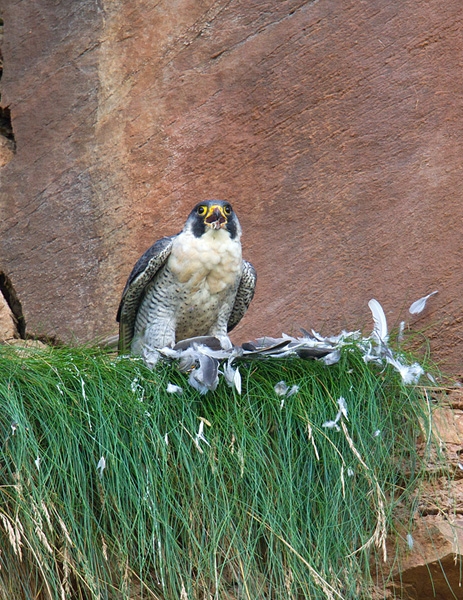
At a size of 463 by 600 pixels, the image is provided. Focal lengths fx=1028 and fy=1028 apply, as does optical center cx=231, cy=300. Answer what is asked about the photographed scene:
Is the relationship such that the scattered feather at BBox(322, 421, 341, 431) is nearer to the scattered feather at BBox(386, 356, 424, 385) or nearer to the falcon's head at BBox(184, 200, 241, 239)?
the scattered feather at BBox(386, 356, 424, 385)

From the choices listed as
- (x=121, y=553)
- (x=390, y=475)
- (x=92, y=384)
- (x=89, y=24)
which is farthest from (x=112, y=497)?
(x=89, y=24)

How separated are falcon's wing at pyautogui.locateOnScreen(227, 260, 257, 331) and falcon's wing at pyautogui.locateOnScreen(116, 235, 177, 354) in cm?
38

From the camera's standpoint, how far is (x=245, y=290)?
4555 mm

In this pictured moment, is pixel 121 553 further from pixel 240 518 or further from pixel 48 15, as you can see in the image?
pixel 48 15

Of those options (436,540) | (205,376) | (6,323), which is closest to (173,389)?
(205,376)

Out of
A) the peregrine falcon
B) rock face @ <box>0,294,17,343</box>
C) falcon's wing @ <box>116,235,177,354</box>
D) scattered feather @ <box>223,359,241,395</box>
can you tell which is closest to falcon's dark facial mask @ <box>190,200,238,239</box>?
the peregrine falcon

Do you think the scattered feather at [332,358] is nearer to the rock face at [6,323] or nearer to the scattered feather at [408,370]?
the scattered feather at [408,370]

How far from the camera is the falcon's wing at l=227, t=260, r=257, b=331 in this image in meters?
4.53

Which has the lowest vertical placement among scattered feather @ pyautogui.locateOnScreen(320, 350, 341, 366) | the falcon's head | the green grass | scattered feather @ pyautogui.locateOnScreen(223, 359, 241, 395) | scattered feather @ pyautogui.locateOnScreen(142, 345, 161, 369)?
the green grass

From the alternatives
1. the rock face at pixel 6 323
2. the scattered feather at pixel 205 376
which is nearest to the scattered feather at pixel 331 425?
the scattered feather at pixel 205 376

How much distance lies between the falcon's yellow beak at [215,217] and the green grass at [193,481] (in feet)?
2.45

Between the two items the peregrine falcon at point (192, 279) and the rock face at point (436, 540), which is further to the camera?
the peregrine falcon at point (192, 279)

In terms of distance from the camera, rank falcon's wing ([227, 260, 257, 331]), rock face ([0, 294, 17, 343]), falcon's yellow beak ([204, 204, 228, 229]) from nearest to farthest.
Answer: falcon's yellow beak ([204, 204, 228, 229]) < falcon's wing ([227, 260, 257, 331]) < rock face ([0, 294, 17, 343])

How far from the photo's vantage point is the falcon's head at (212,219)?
4.28 metres
